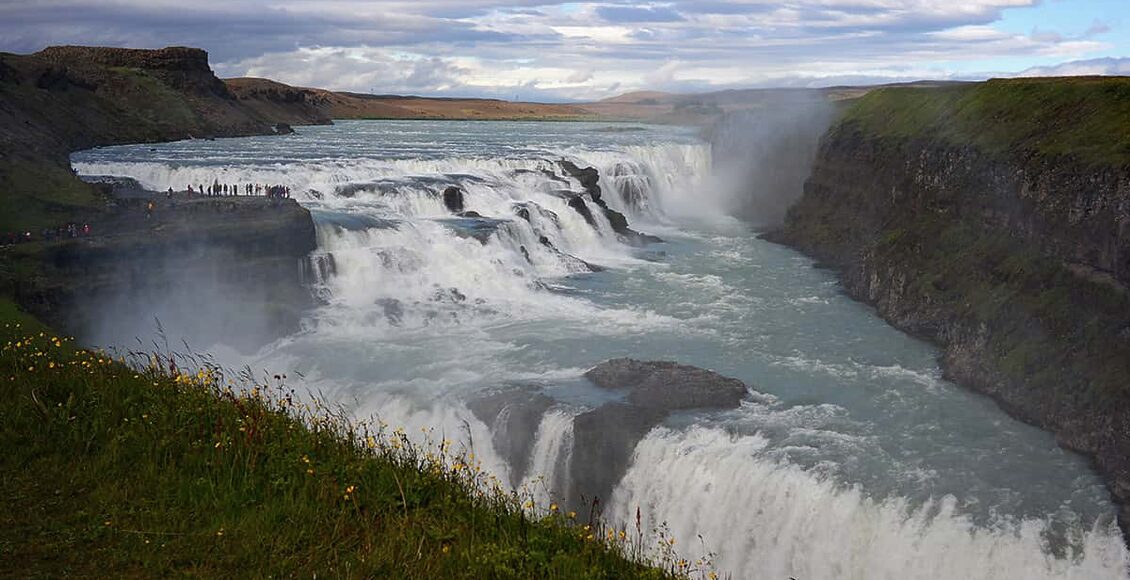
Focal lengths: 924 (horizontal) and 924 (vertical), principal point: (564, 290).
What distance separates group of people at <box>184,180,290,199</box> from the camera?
29534 mm

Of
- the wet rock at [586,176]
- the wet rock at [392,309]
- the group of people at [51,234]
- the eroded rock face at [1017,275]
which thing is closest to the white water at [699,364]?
the wet rock at [392,309]

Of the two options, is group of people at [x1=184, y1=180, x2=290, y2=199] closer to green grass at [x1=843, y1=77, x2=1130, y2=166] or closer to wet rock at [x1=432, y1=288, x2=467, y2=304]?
wet rock at [x1=432, y1=288, x2=467, y2=304]

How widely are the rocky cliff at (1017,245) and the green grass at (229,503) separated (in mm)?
9373

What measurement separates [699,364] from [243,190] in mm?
20227

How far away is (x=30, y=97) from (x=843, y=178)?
134 feet

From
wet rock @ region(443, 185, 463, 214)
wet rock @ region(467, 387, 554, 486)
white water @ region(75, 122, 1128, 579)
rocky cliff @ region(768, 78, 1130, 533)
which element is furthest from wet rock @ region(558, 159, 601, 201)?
wet rock @ region(467, 387, 554, 486)

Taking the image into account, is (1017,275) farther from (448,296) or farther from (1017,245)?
(448,296)

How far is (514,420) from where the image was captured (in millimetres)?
15180

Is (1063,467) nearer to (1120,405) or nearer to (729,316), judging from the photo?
(1120,405)

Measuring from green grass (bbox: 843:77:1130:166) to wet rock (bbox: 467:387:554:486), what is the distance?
11.5 metres

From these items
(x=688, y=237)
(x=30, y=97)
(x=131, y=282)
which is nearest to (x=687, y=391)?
(x=131, y=282)

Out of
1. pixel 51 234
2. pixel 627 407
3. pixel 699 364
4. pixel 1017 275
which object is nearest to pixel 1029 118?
pixel 1017 275

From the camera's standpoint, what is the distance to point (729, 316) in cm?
2250

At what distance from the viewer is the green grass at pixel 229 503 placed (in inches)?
240
